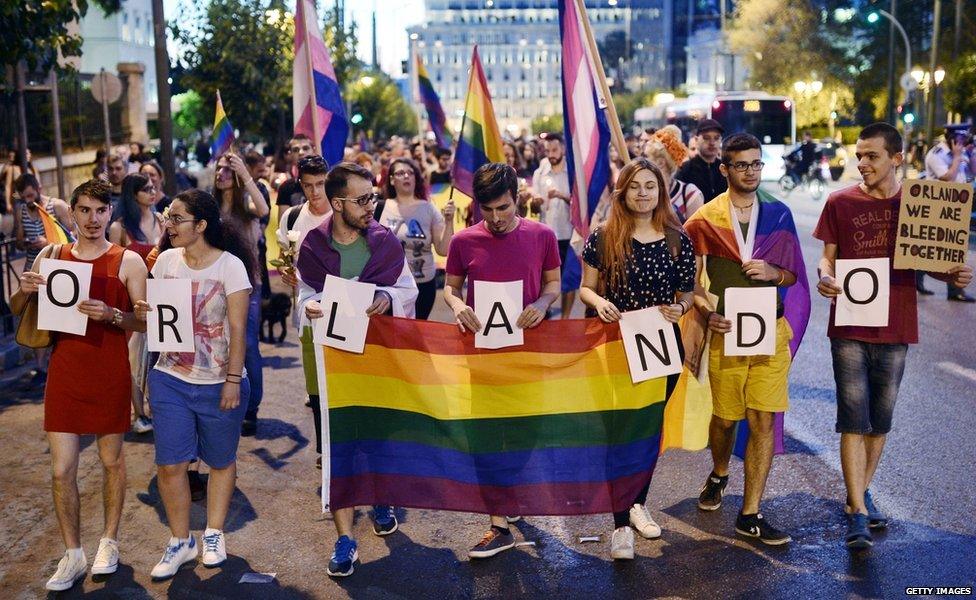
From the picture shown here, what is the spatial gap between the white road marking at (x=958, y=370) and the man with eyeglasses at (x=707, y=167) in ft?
8.29

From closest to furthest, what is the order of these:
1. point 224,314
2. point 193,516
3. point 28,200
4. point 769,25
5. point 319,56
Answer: point 224,314 < point 193,516 < point 319,56 < point 28,200 < point 769,25

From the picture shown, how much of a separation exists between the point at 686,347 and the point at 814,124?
197ft

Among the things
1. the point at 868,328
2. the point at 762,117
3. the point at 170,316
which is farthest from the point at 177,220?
the point at 762,117

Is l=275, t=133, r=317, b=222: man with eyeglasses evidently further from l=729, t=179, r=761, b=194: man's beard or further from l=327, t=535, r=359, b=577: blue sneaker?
l=327, t=535, r=359, b=577: blue sneaker

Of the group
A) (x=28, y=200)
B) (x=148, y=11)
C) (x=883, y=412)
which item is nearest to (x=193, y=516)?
(x=883, y=412)

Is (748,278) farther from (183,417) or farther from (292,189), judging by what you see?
(292,189)

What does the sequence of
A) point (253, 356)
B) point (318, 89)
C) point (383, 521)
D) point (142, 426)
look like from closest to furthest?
point (383, 521)
point (253, 356)
point (142, 426)
point (318, 89)

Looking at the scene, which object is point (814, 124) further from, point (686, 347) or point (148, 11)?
point (686, 347)

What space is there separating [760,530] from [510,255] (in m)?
1.73

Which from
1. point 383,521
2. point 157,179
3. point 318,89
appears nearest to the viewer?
point 383,521

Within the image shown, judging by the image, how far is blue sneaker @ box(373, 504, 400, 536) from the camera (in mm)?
6281

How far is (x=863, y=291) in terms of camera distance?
19.5ft

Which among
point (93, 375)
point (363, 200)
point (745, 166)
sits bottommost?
point (93, 375)

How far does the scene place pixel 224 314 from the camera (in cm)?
571
